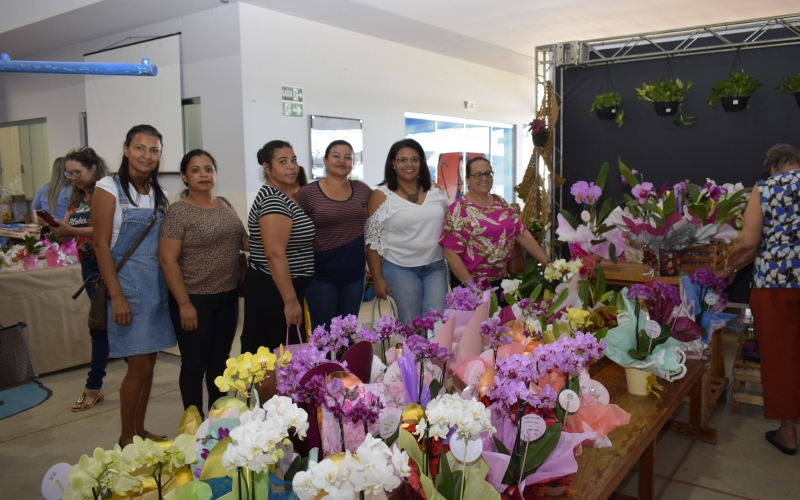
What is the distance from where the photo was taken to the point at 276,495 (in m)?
1.11

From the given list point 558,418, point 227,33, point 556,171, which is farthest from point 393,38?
point 558,418

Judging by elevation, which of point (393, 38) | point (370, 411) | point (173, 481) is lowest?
point (173, 481)

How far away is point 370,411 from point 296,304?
1434 mm

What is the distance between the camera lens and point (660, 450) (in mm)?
2793

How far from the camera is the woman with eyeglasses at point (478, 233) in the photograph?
2.95m

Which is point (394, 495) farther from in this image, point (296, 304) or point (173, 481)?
point (296, 304)

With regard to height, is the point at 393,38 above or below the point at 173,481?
above

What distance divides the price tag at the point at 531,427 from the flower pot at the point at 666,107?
12.4 feet

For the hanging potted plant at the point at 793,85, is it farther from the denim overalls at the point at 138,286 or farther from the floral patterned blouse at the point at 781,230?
the denim overalls at the point at 138,286

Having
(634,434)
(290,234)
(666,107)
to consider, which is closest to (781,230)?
(634,434)

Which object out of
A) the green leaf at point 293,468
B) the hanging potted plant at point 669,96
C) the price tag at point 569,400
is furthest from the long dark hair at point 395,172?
the hanging potted plant at point 669,96

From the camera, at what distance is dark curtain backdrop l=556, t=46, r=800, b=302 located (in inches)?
163

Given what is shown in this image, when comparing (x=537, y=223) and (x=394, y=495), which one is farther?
(x=537, y=223)

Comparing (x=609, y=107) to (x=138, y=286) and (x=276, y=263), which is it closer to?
(x=276, y=263)
